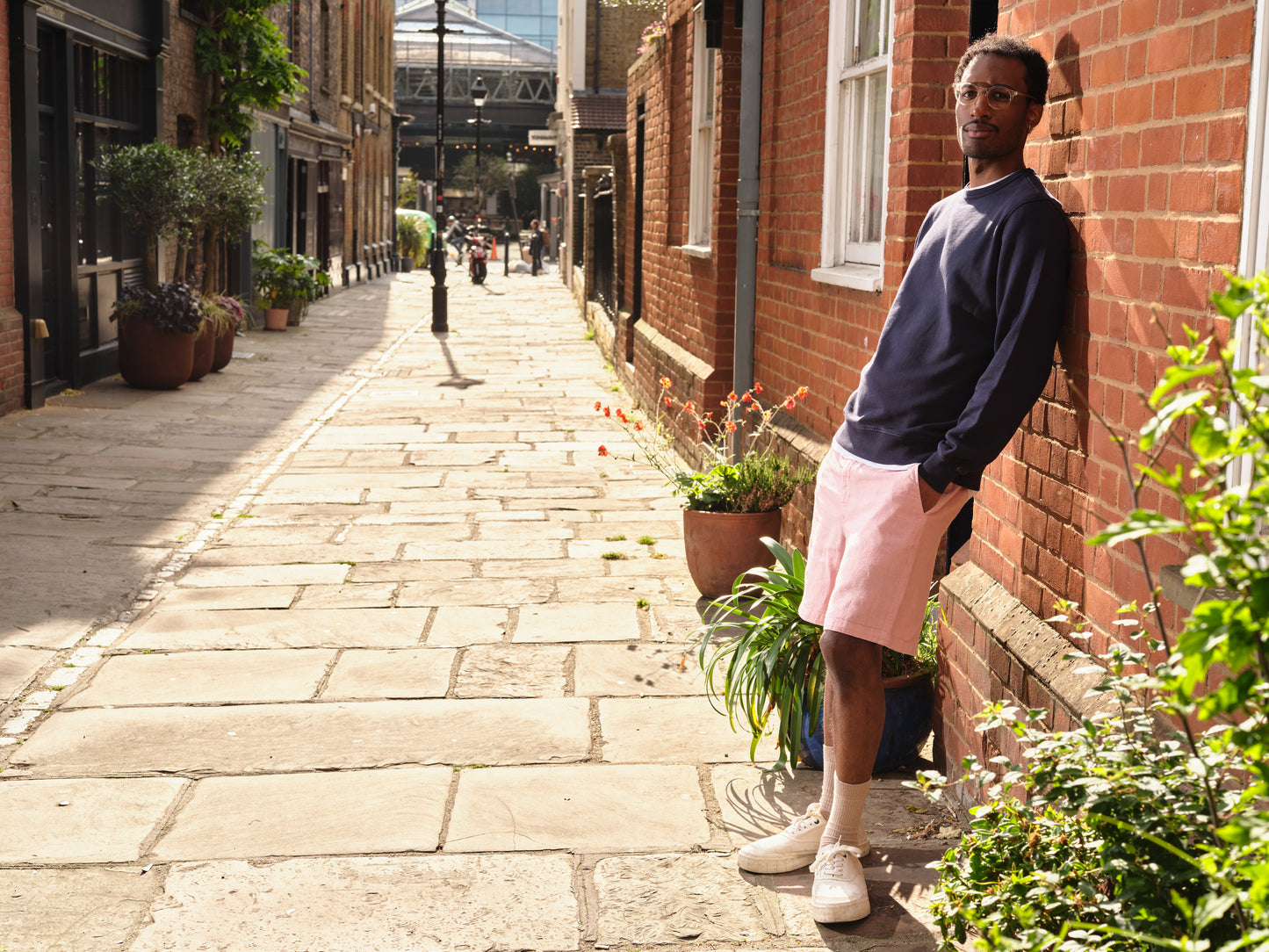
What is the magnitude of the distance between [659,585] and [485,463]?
3594mm

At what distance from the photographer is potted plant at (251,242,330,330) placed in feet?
64.4

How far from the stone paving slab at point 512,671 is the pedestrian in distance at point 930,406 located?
1764 millimetres

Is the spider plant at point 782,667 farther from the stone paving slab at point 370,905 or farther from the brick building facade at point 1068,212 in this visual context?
the stone paving slab at point 370,905

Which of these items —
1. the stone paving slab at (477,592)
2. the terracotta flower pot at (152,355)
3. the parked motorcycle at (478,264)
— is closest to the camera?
the stone paving slab at (477,592)

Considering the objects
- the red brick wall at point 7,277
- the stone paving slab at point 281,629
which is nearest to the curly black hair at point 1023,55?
the stone paving slab at point 281,629

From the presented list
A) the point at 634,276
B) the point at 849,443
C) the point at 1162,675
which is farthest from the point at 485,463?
the point at 1162,675

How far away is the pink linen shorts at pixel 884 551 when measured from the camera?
3168 millimetres

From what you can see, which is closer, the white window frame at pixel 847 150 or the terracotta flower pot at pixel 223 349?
the white window frame at pixel 847 150

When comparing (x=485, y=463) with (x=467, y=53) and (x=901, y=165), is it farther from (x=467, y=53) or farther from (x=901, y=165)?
(x=467, y=53)

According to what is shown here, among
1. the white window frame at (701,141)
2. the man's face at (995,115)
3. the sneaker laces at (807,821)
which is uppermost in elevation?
the white window frame at (701,141)

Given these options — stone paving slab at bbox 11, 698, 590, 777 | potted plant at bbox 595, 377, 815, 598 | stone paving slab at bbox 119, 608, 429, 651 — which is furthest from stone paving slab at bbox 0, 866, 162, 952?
potted plant at bbox 595, 377, 815, 598

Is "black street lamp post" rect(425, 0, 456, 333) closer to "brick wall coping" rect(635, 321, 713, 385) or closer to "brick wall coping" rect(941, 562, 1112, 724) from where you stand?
"brick wall coping" rect(635, 321, 713, 385)

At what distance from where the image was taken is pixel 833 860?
330 centimetres

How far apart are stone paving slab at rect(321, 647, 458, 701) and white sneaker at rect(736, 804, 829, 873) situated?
1.71m
